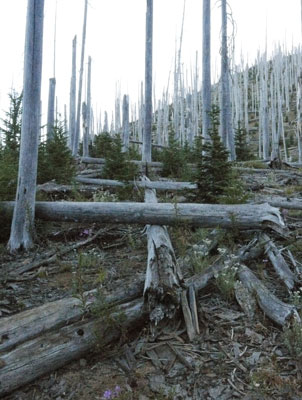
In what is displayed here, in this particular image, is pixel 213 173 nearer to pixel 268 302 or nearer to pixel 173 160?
pixel 268 302

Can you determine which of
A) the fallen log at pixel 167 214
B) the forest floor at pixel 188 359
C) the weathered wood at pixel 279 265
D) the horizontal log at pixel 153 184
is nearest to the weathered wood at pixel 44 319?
the forest floor at pixel 188 359

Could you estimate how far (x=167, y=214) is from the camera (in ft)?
14.4

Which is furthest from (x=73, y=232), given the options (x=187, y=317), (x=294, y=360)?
(x=294, y=360)

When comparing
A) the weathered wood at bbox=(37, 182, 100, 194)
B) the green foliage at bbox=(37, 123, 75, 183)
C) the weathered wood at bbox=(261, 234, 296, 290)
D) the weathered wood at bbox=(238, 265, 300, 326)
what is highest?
the green foliage at bbox=(37, 123, 75, 183)

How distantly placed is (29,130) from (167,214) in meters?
2.37

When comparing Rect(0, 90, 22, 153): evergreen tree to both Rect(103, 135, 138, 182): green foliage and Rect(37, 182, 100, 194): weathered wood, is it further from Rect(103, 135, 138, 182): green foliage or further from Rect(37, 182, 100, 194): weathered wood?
Rect(103, 135, 138, 182): green foliage

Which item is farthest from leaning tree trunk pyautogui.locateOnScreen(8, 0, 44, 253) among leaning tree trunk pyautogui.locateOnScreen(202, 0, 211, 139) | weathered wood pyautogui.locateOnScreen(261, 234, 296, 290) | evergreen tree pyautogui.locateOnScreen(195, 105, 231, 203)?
leaning tree trunk pyautogui.locateOnScreen(202, 0, 211, 139)

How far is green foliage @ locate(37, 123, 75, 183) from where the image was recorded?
756cm

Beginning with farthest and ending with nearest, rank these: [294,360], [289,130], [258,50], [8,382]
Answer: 1. [258,50]
2. [289,130]
3. [294,360]
4. [8,382]

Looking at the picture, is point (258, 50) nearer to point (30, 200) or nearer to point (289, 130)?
point (289, 130)

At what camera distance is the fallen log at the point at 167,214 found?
415 cm

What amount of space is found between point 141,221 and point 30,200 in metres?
1.68

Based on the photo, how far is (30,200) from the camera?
4.57 meters

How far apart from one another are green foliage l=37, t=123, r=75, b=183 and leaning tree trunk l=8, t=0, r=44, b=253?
2999mm
